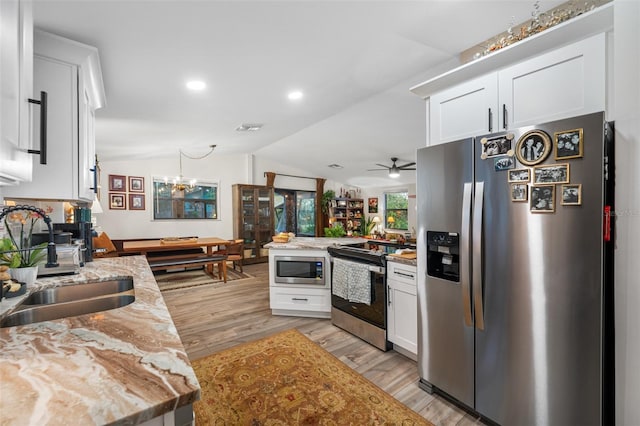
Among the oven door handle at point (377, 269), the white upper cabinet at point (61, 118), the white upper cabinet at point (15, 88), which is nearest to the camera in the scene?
the white upper cabinet at point (15, 88)

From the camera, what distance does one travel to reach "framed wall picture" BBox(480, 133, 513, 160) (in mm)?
1524

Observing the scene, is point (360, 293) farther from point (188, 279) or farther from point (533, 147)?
point (188, 279)

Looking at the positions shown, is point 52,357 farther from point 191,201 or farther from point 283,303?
point 191,201

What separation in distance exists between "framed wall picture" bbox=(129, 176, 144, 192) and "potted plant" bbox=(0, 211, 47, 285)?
4.05 metres

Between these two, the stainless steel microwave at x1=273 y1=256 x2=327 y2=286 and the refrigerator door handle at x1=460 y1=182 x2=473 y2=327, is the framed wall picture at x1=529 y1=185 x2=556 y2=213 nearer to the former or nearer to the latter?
the refrigerator door handle at x1=460 y1=182 x2=473 y2=327

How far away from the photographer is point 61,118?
1.37 metres

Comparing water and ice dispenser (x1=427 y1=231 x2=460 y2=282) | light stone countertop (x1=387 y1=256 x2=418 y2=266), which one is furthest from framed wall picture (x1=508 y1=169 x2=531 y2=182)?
light stone countertop (x1=387 y1=256 x2=418 y2=266)

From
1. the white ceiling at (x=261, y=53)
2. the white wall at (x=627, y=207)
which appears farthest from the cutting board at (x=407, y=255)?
the white ceiling at (x=261, y=53)

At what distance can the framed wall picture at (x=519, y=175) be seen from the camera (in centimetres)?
146

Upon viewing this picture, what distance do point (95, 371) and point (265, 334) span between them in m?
2.36

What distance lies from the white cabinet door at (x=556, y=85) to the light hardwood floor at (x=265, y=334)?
72.9 inches

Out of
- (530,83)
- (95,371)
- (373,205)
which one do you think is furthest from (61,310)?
(373,205)

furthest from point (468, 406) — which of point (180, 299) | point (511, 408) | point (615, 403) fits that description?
point (180, 299)

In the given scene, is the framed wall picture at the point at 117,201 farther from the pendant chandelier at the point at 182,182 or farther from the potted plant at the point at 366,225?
the potted plant at the point at 366,225
